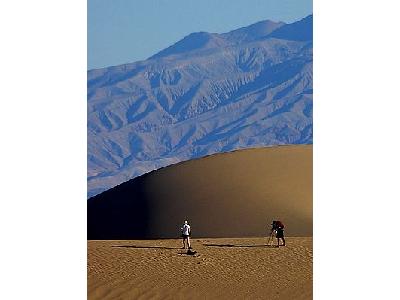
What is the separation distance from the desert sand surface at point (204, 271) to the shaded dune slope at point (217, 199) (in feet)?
21.2

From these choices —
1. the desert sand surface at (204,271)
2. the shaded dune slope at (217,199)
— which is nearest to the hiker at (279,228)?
the desert sand surface at (204,271)

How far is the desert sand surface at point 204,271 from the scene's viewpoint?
22609mm

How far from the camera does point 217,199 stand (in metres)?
36.4

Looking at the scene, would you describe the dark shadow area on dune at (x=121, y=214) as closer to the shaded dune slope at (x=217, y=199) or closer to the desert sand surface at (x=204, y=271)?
the shaded dune slope at (x=217, y=199)

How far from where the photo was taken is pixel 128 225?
123 feet

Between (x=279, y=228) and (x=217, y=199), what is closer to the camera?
(x=279, y=228)

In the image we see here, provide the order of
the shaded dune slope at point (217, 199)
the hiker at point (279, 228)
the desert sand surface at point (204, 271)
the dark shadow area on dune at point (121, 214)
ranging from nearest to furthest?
1. the desert sand surface at point (204, 271)
2. the hiker at point (279, 228)
3. the shaded dune slope at point (217, 199)
4. the dark shadow area on dune at point (121, 214)

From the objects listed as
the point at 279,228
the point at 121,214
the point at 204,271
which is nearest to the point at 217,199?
the point at 121,214

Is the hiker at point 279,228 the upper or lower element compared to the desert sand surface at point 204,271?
upper

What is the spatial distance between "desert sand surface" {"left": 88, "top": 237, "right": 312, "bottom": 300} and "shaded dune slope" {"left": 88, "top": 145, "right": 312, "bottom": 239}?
6467mm

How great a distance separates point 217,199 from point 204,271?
1221 centimetres

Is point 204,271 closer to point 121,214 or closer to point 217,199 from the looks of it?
Result: point 217,199

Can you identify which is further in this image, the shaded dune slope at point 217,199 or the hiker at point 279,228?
the shaded dune slope at point 217,199
